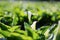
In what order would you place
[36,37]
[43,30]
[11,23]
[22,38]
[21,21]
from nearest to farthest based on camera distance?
1. [22,38]
2. [36,37]
3. [43,30]
4. [11,23]
5. [21,21]

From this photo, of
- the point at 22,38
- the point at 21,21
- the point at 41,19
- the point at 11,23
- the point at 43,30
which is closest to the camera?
the point at 22,38

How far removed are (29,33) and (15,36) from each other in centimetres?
15

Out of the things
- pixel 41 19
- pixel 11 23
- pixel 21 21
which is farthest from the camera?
pixel 41 19

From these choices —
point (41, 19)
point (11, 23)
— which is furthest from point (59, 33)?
point (41, 19)

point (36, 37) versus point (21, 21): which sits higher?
point (21, 21)

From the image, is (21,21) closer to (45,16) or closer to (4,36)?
(45,16)

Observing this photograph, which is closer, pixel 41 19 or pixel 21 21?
pixel 21 21

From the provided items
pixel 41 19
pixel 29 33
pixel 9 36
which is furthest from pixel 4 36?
pixel 41 19

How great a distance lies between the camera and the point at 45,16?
2227 millimetres

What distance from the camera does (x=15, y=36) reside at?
0.95 meters

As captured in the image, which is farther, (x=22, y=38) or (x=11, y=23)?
(x=11, y=23)

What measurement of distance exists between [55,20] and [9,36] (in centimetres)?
123

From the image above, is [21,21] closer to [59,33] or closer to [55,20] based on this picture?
[55,20]

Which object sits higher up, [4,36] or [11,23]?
[11,23]
